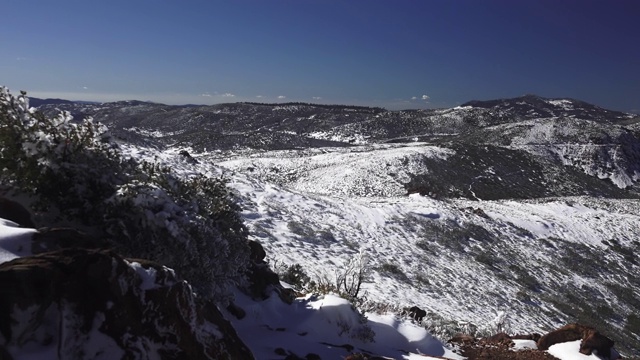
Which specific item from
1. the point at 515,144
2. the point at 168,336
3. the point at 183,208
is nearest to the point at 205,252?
the point at 183,208

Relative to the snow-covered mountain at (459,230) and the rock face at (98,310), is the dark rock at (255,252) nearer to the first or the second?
the snow-covered mountain at (459,230)

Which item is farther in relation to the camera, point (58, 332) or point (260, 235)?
point (260, 235)

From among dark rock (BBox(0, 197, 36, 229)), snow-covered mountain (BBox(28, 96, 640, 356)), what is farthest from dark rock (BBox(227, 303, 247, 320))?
dark rock (BBox(0, 197, 36, 229))

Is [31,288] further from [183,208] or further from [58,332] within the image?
[183,208]

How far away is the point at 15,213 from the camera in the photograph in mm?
5184

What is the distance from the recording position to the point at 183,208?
6.04m

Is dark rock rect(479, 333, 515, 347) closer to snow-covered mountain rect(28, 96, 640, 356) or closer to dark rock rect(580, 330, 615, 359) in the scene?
snow-covered mountain rect(28, 96, 640, 356)

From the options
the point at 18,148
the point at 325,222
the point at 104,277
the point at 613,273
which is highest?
the point at 18,148

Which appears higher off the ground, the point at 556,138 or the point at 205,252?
the point at 556,138

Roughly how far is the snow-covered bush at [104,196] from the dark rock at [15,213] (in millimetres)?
302

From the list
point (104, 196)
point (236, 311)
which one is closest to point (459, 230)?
point (236, 311)

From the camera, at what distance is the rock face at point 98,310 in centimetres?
329

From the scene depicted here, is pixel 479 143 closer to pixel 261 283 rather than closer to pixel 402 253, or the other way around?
pixel 402 253

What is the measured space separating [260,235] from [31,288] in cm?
1274
